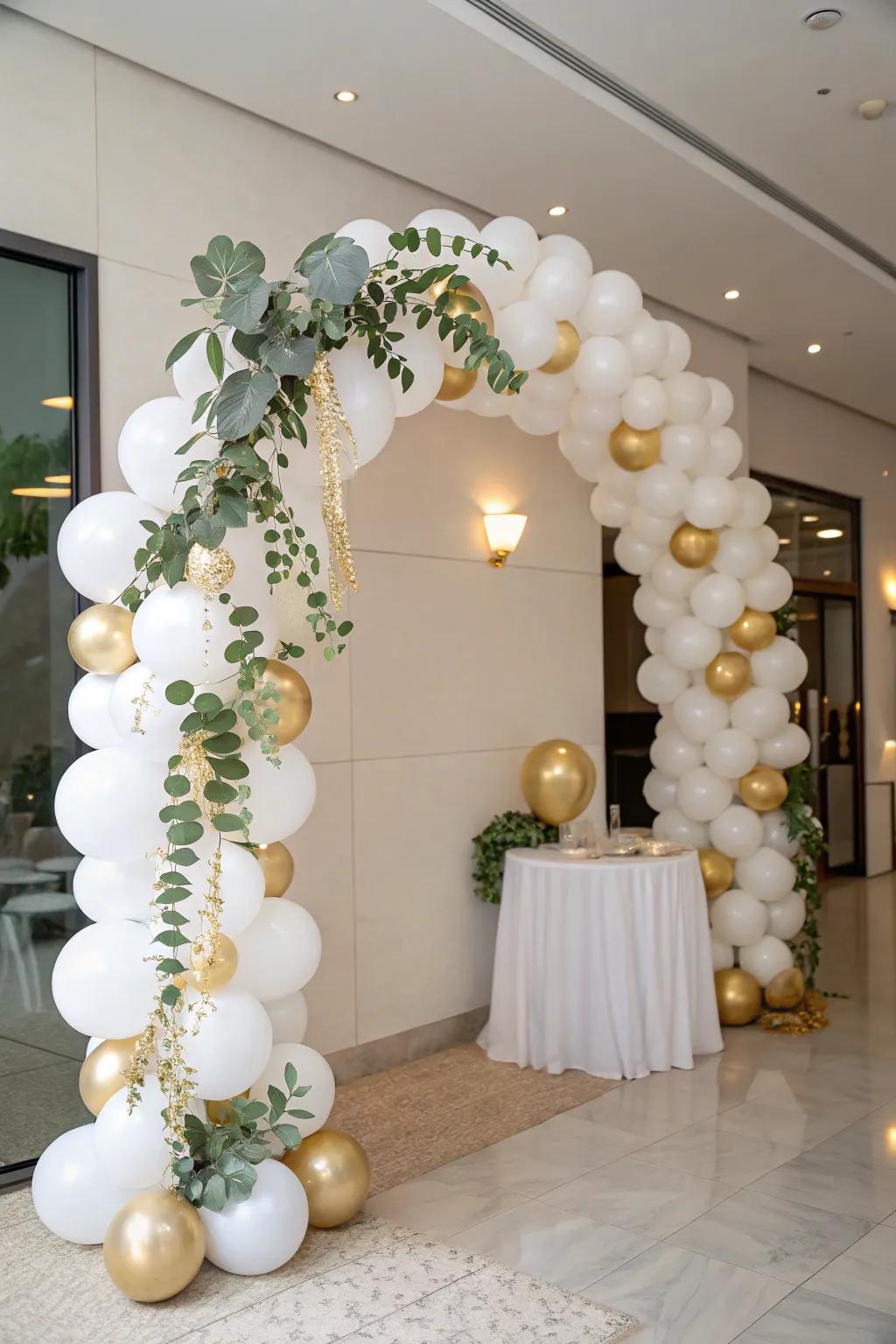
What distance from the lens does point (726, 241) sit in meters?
5.71

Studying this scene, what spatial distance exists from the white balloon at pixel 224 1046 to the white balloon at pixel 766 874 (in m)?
3.04

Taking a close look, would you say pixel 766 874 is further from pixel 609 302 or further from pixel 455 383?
pixel 455 383

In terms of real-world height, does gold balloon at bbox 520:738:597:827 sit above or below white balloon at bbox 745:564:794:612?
below

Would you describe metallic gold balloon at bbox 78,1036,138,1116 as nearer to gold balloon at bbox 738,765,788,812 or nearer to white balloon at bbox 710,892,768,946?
white balloon at bbox 710,892,768,946

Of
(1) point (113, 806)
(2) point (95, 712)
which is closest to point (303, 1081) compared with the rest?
(1) point (113, 806)

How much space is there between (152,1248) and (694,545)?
3.59 meters

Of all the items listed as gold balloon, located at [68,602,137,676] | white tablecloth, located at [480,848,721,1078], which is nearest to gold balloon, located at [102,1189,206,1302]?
gold balloon, located at [68,602,137,676]

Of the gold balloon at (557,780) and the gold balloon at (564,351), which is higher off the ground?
the gold balloon at (564,351)

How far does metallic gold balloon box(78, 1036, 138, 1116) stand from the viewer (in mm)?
3225

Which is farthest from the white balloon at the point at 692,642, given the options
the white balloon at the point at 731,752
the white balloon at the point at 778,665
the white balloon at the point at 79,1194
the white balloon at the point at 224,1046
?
the white balloon at the point at 79,1194

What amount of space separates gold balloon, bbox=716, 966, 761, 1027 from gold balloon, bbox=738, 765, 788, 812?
0.76 m

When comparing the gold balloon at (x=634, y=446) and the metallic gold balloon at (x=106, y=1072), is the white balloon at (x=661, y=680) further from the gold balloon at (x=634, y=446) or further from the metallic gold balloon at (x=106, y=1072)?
the metallic gold balloon at (x=106, y=1072)

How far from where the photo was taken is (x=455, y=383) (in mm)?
3959

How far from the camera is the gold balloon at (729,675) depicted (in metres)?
5.49
